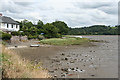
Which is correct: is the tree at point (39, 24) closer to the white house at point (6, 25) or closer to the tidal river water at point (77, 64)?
the white house at point (6, 25)

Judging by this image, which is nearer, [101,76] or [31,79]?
[31,79]

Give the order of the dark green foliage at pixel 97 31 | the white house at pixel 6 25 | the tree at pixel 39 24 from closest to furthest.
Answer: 1. the white house at pixel 6 25
2. the tree at pixel 39 24
3. the dark green foliage at pixel 97 31

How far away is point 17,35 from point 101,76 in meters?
35.5

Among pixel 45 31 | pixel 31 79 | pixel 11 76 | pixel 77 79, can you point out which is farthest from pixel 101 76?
pixel 45 31

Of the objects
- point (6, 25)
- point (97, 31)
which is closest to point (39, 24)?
point (6, 25)

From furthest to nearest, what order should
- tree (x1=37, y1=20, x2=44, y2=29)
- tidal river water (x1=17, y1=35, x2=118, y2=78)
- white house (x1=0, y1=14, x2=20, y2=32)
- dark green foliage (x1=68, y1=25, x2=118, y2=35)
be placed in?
dark green foliage (x1=68, y1=25, x2=118, y2=35) < tree (x1=37, y1=20, x2=44, y2=29) < white house (x1=0, y1=14, x2=20, y2=32) < tidal river water (x1=17, y1=35, x2=118, y2=78)

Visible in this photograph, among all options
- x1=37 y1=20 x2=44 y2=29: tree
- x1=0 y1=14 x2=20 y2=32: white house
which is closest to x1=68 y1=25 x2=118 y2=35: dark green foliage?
x1=37 y1=20 x2=44 y2=29: tree

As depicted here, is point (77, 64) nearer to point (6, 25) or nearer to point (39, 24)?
point (6, 25)

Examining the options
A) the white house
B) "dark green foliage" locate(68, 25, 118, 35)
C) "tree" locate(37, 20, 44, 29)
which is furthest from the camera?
"dark green foliage" locate(68, 25, 118, 35)

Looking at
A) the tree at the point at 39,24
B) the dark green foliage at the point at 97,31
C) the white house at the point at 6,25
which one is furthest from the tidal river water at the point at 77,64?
the dark green foliage at the point at 97,31

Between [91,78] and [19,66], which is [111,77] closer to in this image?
[91,78]

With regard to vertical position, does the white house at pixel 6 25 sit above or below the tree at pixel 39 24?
below

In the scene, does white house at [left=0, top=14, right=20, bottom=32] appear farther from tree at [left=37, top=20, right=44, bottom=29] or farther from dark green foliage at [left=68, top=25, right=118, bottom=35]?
dark green foliage at [left=68, top=25, right=118, bottom=35]

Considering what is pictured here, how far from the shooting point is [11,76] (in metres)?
6.62
